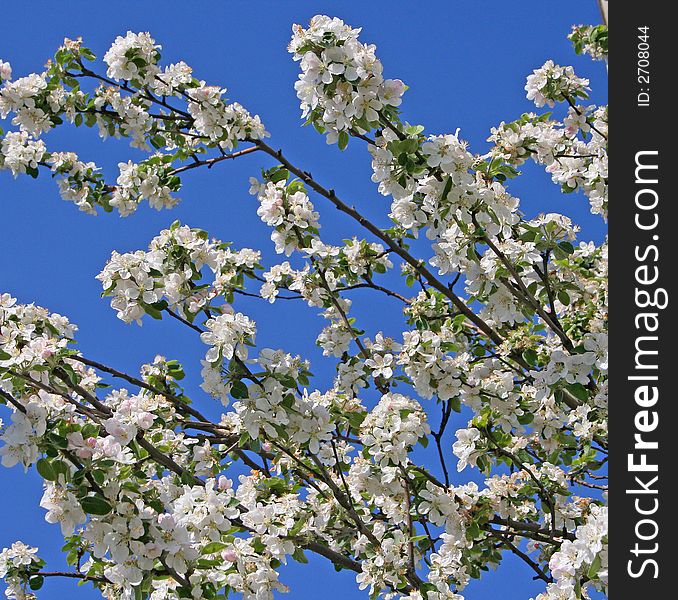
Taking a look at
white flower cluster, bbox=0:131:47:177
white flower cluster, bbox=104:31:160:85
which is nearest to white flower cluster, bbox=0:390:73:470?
white flower cluster, bbox=104:31:160:85

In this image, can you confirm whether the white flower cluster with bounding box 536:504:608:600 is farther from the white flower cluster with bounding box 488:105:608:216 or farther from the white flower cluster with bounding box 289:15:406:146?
the white flower cluster with bounding box 488:105:608:216

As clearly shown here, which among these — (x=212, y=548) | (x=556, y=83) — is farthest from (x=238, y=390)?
(x=556, y=83)

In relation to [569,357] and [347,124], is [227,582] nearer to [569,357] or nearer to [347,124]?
[569,357]

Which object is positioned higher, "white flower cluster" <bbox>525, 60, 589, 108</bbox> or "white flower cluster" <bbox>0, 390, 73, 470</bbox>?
"white flower cluster" <bbox>525, 60, 589, 108</bbox>

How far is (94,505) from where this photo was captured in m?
2.62

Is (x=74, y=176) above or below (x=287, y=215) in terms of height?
above

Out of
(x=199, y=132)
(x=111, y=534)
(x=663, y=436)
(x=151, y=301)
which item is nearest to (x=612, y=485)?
(x=663, y=436)

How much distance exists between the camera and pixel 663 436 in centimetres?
262

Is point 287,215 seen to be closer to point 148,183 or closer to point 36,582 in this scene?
point 148,183

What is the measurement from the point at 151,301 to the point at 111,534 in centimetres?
98

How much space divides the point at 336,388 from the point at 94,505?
64.7 inches

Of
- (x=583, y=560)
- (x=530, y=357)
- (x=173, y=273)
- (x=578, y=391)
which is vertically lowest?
(x=583, y=560)

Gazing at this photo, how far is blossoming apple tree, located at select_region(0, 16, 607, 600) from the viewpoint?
277cm

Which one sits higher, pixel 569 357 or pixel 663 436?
pixel 569 357
